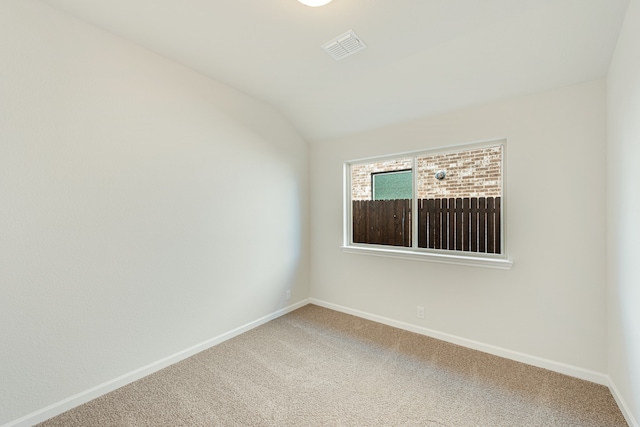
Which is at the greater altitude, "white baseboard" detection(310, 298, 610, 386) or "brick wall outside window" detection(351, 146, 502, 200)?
"brick wall outside window" detection(351, 146, 502, 200)

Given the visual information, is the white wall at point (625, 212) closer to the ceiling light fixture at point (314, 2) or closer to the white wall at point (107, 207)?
the ceiling light fixture at point (314, 2)

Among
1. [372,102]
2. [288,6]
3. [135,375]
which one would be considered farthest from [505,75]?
[135,375]

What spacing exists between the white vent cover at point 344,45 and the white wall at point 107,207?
3.98ft

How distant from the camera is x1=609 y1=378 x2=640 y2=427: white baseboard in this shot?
1.57 m

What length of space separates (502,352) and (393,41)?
9.35 ft

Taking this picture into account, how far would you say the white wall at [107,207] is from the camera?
5.34 ft

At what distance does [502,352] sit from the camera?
2.40 metres

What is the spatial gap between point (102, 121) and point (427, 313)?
341cm

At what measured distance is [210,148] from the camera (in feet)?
8.58

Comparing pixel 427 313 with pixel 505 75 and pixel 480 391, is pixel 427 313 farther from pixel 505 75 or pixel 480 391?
pixel 505 75

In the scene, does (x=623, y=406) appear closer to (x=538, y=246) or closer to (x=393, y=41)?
(x=538, y=246)

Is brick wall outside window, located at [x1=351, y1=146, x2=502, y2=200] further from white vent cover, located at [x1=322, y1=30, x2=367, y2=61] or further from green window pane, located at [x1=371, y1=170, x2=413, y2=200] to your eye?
white vent cover, located at [x1=322, y1=30, x2=367, y2=61]

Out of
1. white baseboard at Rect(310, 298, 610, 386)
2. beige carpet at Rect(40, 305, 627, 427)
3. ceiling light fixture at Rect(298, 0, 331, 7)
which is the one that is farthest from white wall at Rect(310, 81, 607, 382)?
ceiling light fixture at Rect(298, 0, 331, 7)

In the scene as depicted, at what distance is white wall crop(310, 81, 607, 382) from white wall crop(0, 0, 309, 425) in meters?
1.99
